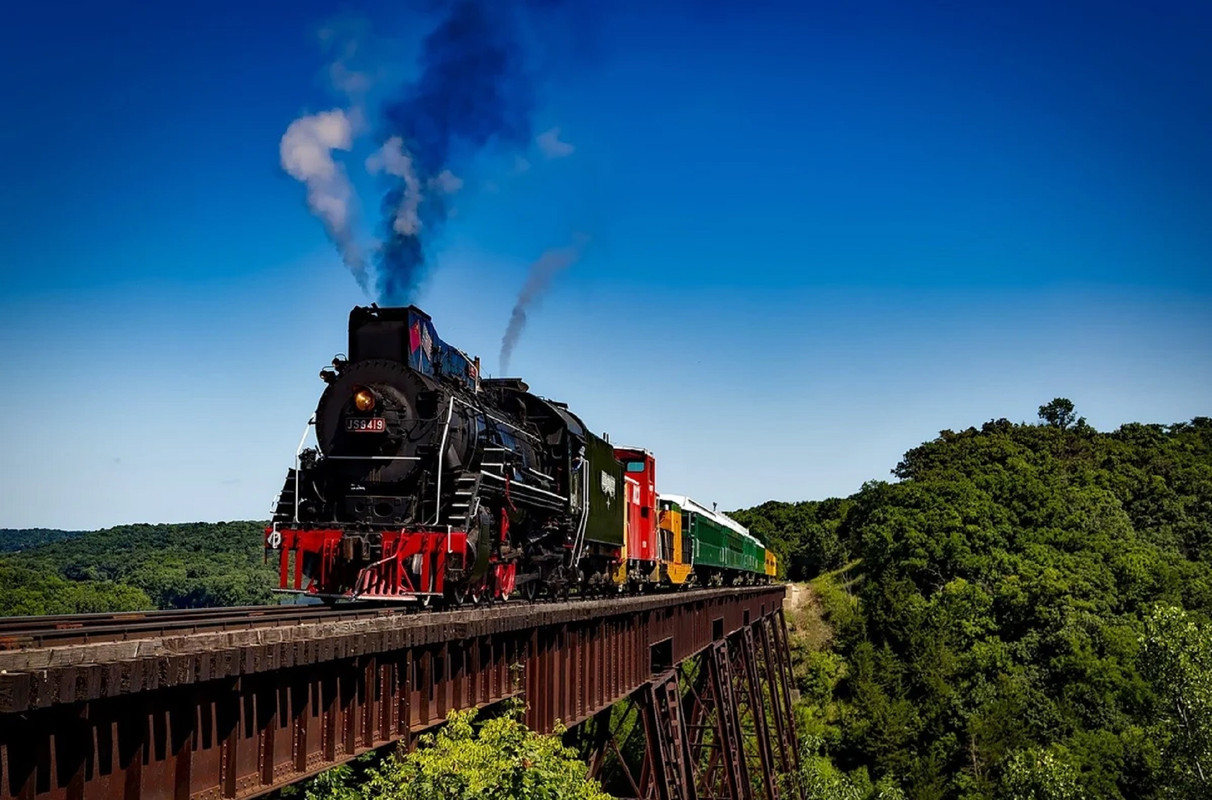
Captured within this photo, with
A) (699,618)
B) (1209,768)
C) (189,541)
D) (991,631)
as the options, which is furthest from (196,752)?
(189,541)

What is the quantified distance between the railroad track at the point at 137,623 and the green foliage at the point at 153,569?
30439mm

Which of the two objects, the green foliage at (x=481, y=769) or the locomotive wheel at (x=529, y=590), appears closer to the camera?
the green foliage at (x=481, y=769)

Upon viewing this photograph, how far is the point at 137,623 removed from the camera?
927cm

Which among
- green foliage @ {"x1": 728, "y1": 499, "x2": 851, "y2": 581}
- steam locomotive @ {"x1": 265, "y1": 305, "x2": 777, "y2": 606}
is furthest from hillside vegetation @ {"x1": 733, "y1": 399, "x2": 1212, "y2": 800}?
steam locomotive @ {"x1": 265, "y1": 305, "x2": 777, "y2": 606}

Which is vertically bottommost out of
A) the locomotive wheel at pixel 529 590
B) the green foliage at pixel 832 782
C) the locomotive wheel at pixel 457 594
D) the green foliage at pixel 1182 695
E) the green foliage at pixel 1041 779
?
the green foliage at pixel 832 782

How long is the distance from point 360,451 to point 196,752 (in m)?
7.60

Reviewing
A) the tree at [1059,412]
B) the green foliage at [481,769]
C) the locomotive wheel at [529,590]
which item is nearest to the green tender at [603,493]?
the locomotive wheel at [529,590]

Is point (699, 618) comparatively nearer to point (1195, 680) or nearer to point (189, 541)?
point (1195, 680)

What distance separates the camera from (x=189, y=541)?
295 ft

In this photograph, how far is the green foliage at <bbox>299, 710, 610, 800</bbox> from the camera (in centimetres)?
863

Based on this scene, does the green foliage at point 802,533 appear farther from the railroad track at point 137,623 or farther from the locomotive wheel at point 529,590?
the railroad track at point 137,623

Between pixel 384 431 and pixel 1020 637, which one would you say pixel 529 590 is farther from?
pixel 1020 637

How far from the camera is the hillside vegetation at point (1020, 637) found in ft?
126

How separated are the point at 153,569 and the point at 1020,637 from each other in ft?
185
